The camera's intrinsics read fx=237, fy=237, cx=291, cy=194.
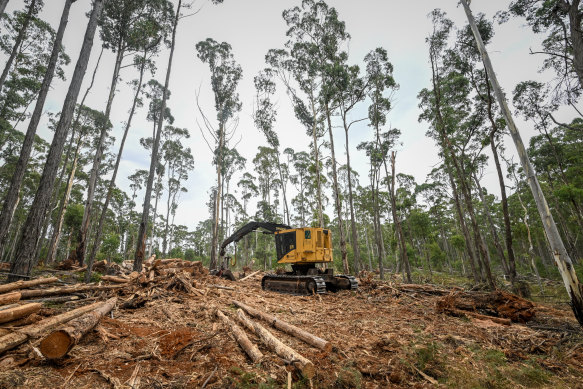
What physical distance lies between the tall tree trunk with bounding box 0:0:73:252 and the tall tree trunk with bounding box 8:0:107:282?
6.39 ft

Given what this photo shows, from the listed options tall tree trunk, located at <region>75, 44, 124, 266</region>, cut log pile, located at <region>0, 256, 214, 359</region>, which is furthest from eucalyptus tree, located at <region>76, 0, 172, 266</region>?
cut log pile, located at <region>0, 256, 214, 359</region>

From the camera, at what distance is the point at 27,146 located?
917cm

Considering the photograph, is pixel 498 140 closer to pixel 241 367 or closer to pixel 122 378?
pixel 241 367

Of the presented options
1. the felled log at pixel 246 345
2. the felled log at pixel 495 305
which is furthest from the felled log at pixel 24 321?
the felled log at pixel 495 305

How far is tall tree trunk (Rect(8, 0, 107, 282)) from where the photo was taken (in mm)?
6562

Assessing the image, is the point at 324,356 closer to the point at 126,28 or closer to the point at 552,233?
the point at 552,233

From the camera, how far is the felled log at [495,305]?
21.2 ft

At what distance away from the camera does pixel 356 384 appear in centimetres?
277

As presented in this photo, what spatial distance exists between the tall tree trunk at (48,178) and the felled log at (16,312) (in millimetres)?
3194

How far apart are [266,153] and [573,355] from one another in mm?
31636

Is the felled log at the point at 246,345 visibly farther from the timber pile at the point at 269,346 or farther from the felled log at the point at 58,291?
the felled log at the point at 58,291

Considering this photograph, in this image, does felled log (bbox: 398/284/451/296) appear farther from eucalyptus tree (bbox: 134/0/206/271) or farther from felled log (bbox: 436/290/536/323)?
eucalyptus tree (bbox: 134/0/206/271)

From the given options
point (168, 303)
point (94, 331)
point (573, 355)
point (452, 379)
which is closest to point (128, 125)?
point (168, 303)

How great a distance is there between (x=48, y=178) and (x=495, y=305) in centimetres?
1404
